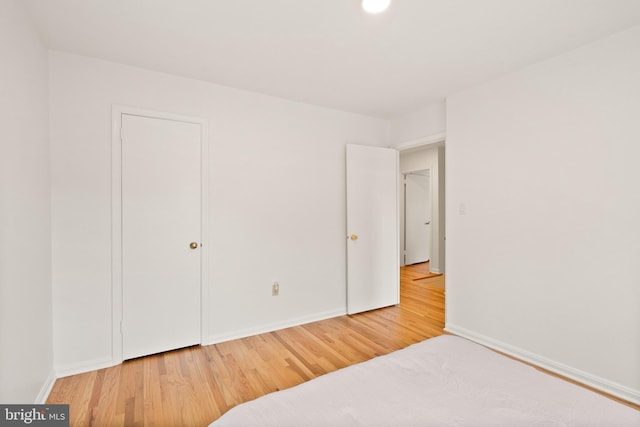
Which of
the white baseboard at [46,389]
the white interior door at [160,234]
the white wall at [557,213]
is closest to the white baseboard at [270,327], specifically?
the white interior door at [160,234]

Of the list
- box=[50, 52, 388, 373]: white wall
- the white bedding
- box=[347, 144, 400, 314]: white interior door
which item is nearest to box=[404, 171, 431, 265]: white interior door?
box=[347, 144, 400, 314]: white interior door

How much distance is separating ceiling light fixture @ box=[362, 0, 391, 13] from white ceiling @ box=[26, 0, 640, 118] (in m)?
0.05

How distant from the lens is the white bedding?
994 mm

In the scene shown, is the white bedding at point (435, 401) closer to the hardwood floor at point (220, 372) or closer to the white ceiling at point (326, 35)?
the hardwood floor at point (220, 372)

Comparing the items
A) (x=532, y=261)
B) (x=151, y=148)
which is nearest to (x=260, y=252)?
(x=151, y=148)

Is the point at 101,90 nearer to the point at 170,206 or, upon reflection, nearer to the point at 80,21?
the point at 80,21

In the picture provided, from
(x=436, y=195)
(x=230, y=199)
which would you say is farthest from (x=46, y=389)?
(x=436, y=195)

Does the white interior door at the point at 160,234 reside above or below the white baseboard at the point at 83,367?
above

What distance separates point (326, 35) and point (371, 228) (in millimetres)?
2327

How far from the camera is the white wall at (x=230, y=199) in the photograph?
90.9 inches

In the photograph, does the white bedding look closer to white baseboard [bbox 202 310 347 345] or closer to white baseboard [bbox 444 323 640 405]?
white baseboard [bbox 444 323 640 405]

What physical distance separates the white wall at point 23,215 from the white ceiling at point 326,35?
1.16ft

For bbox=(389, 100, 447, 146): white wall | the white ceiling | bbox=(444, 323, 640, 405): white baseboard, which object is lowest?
bbox=(444, 323, 640, 405): white baseboard

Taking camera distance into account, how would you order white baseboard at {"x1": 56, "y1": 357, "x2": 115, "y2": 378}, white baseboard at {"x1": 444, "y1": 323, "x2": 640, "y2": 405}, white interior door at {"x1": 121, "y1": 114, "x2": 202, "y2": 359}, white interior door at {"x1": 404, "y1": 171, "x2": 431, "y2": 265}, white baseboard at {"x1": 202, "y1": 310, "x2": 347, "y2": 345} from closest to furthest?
white baseboard at {"x1": 444, "y1": 323, "x2": 640, "y2": 405}
white baseboard at {"x1": 56, "y1": 357, "x2": 115, "y2": 378}
white interior door at {"x1": 121, "y1": 114, "x2": 202, "y2": 359}
white baseboard at {"x1": 202, "y1": 310, "x2": 347, "y2": 345}
white interior door at {"x1": 404, "y1": 171, "x2": 431, "y2": 265}
